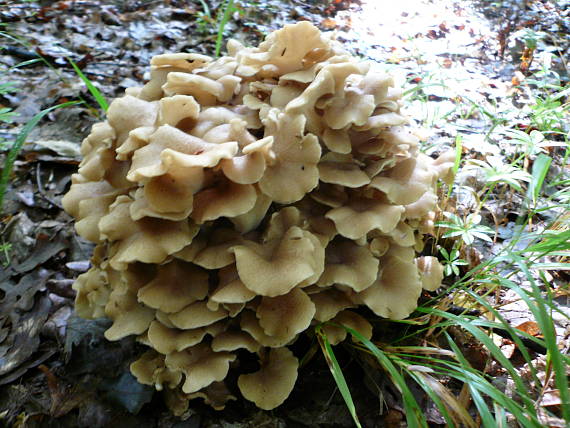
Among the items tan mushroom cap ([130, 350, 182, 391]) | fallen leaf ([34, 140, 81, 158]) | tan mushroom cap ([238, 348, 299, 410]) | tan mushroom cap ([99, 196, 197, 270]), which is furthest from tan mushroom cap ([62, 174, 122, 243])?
fallen leaf ([34, 140, 81, 158])

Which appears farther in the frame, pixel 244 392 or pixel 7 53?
pixel 7 53

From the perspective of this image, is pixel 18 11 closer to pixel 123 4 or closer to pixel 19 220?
pixel 123 4

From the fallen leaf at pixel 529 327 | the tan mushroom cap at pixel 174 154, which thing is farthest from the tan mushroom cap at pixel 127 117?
the fallen leaf at pixel 529 327

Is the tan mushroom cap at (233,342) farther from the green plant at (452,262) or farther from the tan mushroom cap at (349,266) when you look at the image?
the green plant at (452,262)

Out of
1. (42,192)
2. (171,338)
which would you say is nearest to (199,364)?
(171,338)

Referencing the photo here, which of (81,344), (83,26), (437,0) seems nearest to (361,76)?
(81,344)

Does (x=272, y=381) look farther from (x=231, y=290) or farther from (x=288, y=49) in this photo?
(x=288, y=49)
